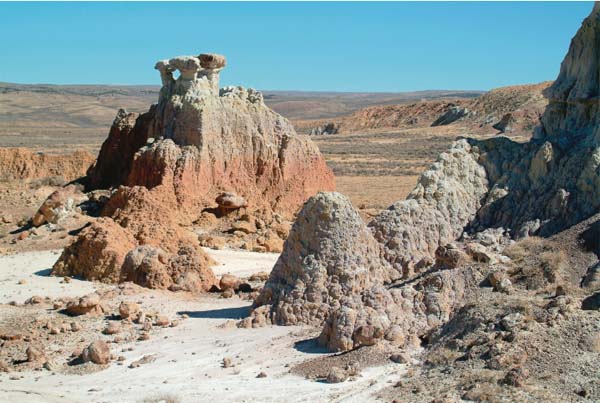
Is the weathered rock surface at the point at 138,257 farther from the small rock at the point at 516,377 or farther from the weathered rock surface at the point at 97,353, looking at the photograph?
the small rock at the point at 516,377

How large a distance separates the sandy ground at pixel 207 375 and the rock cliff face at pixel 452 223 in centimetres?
59

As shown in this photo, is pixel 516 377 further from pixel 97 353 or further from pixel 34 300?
pixel 34 300

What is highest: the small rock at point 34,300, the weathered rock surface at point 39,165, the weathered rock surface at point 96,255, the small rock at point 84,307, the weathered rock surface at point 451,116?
the weathered rock surface at point 451,116

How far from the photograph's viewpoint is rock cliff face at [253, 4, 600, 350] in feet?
34.8

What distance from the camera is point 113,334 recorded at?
11.9 m

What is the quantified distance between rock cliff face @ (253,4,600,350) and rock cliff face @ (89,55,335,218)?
8.70 m

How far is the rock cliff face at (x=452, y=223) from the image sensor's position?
10.6 meters

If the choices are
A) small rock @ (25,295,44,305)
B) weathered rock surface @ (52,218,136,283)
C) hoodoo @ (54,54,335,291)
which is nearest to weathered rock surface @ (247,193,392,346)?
small rock @ (25,295,44,305)

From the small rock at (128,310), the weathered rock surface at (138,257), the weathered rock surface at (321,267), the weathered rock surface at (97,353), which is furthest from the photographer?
the weathered rock surface at (138,257)

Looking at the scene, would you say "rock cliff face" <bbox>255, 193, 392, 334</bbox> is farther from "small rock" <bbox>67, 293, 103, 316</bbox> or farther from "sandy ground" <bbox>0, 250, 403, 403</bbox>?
"small rock" <bbox>67, 293, 103, 316</bbox>

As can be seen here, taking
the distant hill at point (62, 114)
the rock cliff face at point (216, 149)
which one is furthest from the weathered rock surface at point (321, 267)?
the distant hill at point (62, 114)

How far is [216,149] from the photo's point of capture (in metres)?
22.0

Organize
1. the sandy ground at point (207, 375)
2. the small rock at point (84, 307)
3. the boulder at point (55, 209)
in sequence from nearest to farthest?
the sandy ground at point (207, 375), the small rock at point (84, 307), the boulder at point (55, 209)

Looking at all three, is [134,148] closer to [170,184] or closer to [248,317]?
[170,184]
